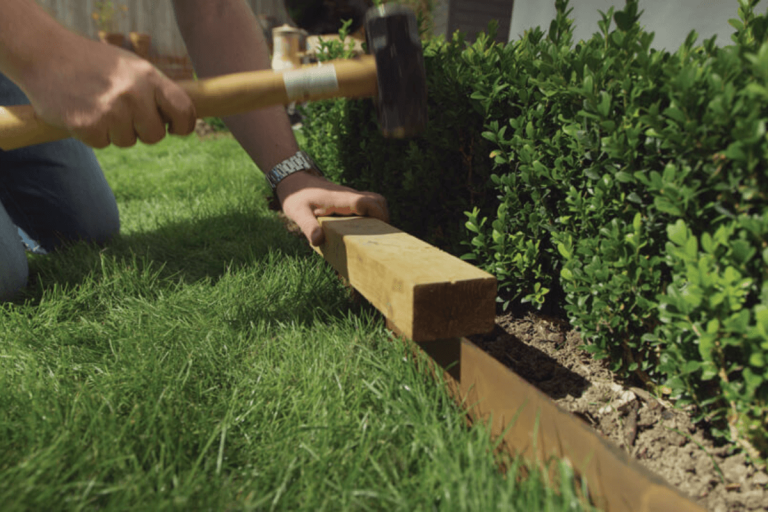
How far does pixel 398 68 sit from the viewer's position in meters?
1.70

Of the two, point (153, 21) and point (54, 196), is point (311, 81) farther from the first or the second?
point (153, 21)

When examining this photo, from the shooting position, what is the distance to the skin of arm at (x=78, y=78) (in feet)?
5.08

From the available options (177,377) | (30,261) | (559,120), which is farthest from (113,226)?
(559,120)

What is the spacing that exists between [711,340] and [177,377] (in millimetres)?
1449

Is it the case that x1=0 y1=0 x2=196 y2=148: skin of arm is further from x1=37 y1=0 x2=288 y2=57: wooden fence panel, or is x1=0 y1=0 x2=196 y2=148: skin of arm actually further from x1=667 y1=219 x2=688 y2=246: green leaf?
x1=37 y1=0 x2=288 y2=57: wooden fence panel

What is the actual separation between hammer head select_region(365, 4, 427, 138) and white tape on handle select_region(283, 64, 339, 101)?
164mm

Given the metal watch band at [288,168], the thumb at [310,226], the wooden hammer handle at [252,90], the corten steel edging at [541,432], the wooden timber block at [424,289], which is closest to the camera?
the corten steel edging at [541,432]

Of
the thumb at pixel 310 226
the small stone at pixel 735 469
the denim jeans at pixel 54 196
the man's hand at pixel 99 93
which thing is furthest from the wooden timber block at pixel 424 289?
the denim jeans at pixel 54 196

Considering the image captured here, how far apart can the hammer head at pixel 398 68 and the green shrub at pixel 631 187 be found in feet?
0.88

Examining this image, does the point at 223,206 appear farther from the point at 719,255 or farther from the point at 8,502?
the point at 719,255

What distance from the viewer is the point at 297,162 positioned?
2328mm

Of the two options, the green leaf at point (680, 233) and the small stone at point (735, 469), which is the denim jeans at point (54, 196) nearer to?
the green leaf at point (680, 233)

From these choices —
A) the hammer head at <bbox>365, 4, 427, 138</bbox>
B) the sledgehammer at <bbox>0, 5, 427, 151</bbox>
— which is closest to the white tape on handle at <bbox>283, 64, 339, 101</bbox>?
the sledgehammer at <bbox>0, 5, 427, 151</bbox>

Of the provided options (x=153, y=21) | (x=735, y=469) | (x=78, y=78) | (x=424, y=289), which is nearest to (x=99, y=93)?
(x=78, y=78)
